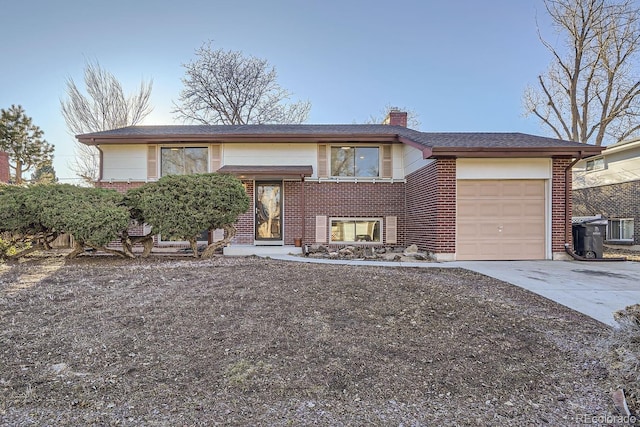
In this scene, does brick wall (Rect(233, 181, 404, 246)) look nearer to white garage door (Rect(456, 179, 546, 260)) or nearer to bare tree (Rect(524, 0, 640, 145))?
white garage door (Rect(456, 179, 546, 260))

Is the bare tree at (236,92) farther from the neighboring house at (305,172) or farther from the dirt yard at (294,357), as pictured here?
the dirt yard at (294,357)

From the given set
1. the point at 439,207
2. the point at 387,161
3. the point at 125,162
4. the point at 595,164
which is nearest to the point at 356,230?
the point at 387,161

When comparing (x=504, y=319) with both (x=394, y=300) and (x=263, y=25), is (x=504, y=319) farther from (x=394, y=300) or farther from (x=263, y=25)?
(x=263, y=25)

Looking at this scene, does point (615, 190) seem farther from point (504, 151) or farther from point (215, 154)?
point (215, 154)

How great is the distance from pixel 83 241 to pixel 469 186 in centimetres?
952

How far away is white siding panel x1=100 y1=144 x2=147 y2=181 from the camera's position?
11547mm

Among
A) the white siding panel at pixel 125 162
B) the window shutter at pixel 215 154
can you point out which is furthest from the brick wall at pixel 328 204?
the white siding panel at pixel 125 162

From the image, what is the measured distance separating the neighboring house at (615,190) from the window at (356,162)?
9.21 m

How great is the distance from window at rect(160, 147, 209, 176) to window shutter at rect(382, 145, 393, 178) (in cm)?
608

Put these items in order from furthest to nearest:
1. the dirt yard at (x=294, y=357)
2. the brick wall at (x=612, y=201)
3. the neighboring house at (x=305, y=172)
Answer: the brick wall at (x=612, y=201) < the neighboring house at (x=305, y=172) < the dirt yard at (x=294, y=357)

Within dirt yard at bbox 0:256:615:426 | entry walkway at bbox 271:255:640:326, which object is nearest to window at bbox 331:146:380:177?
entry walkway at bbox 271:255:640:326

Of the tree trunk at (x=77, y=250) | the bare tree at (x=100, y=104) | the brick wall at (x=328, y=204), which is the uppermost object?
the bare tree at (x=100, y=104)

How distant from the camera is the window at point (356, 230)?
11398 millimetres

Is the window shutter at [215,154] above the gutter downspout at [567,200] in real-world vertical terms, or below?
above
